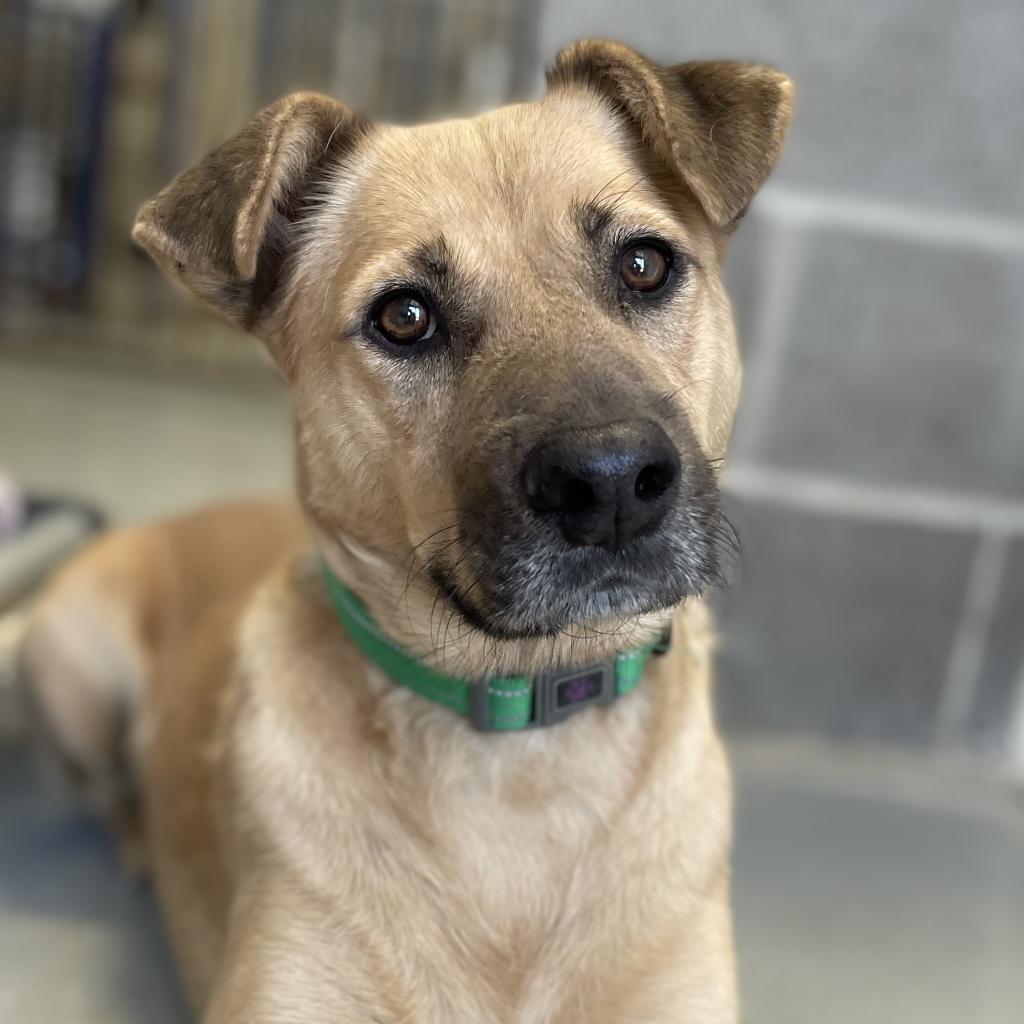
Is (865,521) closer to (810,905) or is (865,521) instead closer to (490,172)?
(810,905)

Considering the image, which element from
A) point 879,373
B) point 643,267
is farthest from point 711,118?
point 879,373

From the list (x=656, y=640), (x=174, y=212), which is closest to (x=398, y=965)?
(x=656, y=640)

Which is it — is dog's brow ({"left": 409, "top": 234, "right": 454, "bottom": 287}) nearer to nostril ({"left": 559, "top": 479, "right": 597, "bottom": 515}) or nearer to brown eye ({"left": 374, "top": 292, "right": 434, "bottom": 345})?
brown eye ({"left": 374, "top": 292, "right": 434, "bottom": 345})

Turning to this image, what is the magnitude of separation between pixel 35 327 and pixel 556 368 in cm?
608

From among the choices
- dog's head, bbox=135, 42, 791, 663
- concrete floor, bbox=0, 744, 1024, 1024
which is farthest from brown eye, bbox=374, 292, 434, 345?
concrete floor, bbox=0, 744, 1024, 1024

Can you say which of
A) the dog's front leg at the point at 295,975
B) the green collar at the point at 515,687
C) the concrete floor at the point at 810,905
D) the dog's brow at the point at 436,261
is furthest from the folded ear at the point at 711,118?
the concrete floor at the point at 810,905

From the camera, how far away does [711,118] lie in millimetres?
1436

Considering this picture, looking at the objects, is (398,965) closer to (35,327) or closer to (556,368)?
(556,368)

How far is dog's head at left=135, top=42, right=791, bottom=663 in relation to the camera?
1.23 m

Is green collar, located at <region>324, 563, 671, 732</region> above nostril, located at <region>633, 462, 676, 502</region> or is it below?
below

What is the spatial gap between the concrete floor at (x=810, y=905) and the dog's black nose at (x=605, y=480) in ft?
3.28

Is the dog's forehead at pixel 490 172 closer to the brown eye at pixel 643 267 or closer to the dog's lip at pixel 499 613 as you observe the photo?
the brown eye at pixel 643 267

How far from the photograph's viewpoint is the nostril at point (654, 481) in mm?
1159

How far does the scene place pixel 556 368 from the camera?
4.17ft
